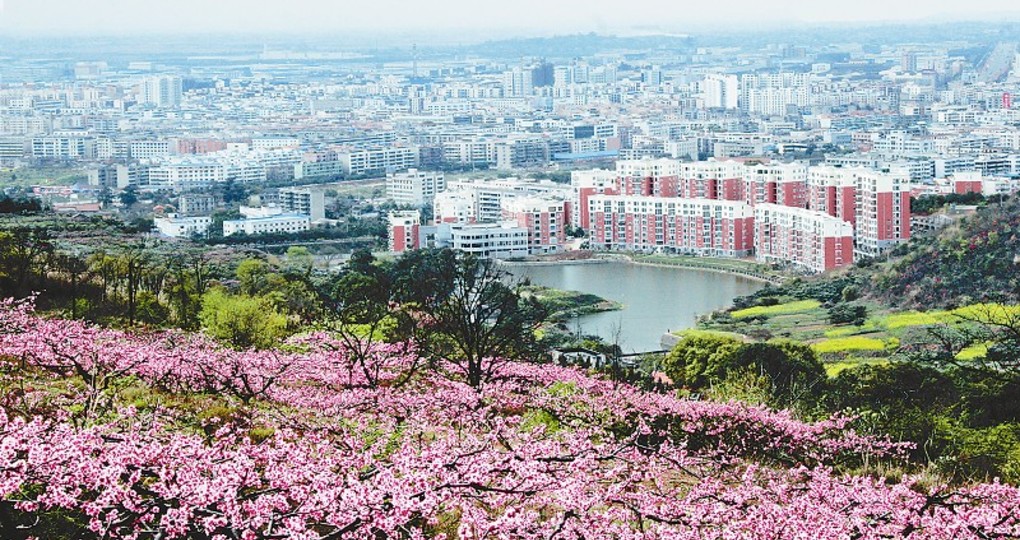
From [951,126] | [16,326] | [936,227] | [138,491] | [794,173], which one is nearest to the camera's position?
[138,491]

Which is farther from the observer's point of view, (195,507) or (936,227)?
(936,227)

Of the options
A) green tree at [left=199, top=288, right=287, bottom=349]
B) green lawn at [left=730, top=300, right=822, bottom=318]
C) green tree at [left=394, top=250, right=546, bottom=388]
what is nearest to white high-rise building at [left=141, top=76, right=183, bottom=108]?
green lawn at [left=730, top=300, right=822, bottom=318]

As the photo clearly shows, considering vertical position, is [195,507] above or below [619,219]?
above

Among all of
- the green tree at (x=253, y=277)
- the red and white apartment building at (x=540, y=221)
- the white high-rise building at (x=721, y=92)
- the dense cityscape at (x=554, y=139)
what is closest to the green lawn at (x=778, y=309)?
the dense cityscape at (x=554, y=139)

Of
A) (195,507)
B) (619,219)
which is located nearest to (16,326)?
(195,507)

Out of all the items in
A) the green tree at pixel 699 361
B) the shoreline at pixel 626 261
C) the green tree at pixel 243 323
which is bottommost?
the shoreline at pixel 626 261

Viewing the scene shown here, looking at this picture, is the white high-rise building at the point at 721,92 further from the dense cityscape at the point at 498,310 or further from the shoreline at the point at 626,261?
the shoreline at the point at 626,261

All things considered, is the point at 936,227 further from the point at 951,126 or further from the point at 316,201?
the point at 951,126
